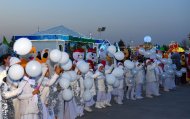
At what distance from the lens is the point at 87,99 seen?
9.33 m

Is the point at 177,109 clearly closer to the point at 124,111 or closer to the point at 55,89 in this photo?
the point at 124,111

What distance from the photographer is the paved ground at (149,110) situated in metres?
9.23

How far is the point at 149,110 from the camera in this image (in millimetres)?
10086

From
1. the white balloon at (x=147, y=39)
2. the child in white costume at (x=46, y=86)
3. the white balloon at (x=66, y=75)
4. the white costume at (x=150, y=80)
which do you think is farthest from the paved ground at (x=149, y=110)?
the white balloon at (x=147, y=39)

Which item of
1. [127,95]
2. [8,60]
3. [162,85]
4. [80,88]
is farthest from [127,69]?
[8,60]

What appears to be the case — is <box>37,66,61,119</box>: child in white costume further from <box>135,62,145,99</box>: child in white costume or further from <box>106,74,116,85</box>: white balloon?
<box>135,62,145,99</box>: child in white costume

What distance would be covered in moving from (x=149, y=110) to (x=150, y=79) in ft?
11.2

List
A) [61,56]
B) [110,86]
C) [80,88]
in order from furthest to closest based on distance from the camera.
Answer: [110,86]
[80,88]
[61,56]

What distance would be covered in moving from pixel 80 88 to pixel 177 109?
307 centimetres

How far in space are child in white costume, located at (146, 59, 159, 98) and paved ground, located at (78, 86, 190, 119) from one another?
89 centimetres

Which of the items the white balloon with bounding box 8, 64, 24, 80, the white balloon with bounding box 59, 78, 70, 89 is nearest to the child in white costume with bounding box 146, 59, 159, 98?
the white balloon with bounding box 59, 78, 70, 89

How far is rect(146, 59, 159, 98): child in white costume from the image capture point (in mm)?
13336

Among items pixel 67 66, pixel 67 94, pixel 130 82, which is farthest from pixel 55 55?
pixel 130 82

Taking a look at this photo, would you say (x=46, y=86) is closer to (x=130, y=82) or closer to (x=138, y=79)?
(x=130, y=82)
